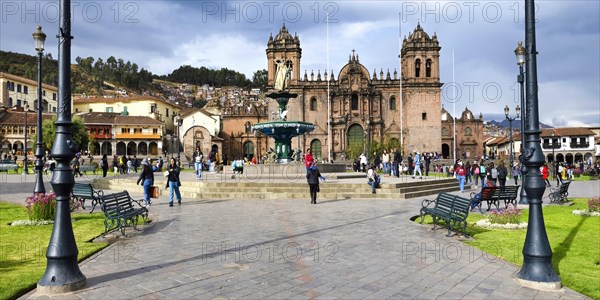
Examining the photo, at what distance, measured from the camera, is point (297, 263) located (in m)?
6.42

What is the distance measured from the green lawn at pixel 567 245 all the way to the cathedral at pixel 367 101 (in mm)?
43748

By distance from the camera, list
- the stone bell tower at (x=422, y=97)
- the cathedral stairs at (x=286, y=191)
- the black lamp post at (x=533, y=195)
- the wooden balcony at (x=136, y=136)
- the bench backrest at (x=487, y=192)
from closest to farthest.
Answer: the black lamp post at (x=533, y=195)
the bench backrest at (x=487, y=192)
the cathedral stairs at (x=286, y=191)
the stone bell tower at (x=422, y=97)
the wooden balcony at (x=136, y=136)

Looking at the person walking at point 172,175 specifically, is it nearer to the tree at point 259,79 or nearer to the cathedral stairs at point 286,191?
the cathedral stairs at point 286,191

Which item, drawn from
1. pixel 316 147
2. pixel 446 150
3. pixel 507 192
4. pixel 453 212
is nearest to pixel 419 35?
pixel 446 150

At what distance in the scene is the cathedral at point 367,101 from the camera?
5559 centimetres

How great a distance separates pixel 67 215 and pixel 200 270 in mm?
1906

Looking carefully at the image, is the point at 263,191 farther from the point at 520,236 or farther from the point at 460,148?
the point at 460,148

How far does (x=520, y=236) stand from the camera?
9.04 metres

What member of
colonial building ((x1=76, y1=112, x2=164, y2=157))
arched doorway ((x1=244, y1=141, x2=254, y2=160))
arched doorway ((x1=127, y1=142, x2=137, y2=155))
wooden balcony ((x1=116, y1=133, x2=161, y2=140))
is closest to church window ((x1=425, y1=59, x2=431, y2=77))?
arched doorway ((x1=244, y1=141, x2=254, y2=160))

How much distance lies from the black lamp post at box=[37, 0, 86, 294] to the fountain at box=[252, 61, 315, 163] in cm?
1723

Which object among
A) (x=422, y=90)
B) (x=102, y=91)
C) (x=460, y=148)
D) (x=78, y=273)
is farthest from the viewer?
(x=102, y=91)

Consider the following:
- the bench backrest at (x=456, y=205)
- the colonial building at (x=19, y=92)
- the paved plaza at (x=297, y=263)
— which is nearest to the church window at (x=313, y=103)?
the colonial building at (x=19, y=92)

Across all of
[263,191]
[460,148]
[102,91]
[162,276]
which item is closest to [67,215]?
[162,276]

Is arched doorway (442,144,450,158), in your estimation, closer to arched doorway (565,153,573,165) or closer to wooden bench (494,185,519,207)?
arched doorway (565,153,573,165)
